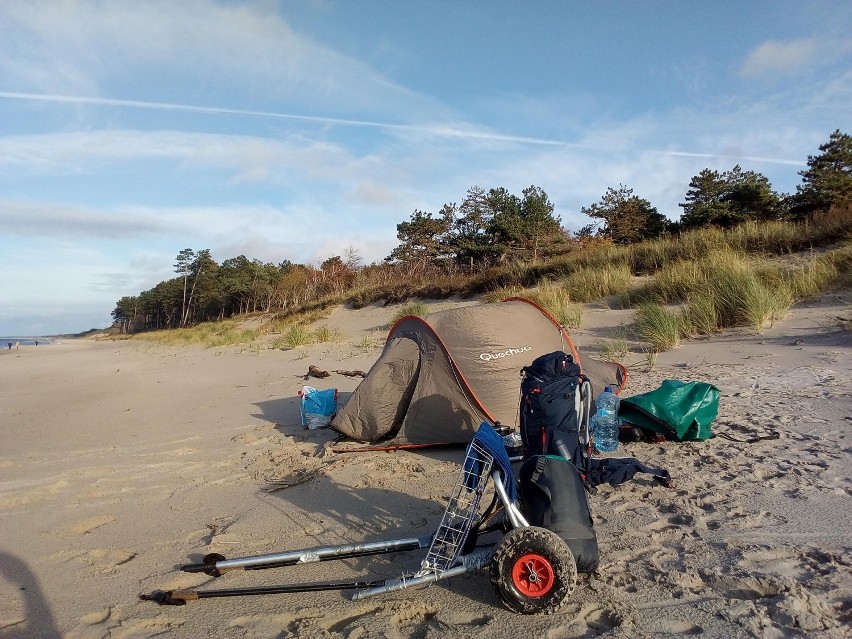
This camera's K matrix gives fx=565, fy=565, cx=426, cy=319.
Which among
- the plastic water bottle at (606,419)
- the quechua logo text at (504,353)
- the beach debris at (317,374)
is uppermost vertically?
the quechua logo text at (504,353)

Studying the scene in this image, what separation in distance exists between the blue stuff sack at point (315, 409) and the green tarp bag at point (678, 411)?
11.4ft

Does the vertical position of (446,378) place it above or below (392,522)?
above

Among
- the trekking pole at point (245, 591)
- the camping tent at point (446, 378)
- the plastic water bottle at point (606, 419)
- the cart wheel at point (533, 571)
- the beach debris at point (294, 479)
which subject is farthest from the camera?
the camping tent at point (446, 378)

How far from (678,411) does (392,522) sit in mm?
2858

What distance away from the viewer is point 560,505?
2893 millimetres

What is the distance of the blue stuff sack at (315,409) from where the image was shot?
23.0 ft

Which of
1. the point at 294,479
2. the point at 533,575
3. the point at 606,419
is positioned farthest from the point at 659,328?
the point at 533,575

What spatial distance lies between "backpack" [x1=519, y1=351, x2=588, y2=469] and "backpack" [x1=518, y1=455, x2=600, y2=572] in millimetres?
841

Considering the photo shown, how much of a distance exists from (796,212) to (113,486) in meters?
27.2

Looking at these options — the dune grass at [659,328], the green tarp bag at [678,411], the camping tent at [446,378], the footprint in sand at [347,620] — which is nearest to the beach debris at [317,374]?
the camping tent at [446,378]

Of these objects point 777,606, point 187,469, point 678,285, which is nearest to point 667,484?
point 777,606

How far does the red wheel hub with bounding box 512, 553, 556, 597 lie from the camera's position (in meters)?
2.74

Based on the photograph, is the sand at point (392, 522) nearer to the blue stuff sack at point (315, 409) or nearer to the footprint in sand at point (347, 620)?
the footprint in sand at point (347, 620)

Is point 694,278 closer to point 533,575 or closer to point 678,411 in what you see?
point 678,411
